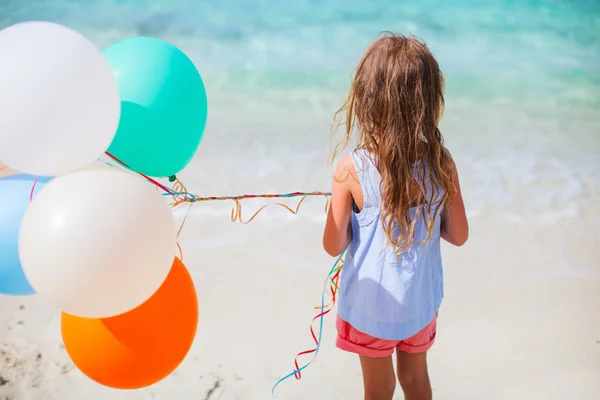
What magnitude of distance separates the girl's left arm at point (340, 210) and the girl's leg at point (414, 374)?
460 millimetres

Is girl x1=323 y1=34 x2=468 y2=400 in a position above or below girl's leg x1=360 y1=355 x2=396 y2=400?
above

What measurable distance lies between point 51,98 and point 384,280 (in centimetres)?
103

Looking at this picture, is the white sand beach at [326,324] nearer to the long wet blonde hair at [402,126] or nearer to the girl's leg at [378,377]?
the girl's leg at [378,377]

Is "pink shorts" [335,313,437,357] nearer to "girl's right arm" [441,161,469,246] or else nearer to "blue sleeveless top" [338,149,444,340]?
"blue sleeveless top" [338,149,444,340]

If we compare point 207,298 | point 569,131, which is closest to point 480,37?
point 569,131

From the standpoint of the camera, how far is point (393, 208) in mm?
1706

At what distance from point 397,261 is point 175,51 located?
915 millimetres

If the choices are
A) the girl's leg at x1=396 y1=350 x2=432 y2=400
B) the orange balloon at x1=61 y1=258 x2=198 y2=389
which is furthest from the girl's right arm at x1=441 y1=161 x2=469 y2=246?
the orange balloon at x1=61 y1=258 x2=198 y2=389

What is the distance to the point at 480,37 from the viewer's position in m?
6.46

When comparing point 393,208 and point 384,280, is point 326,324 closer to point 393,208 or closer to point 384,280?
point 384,280

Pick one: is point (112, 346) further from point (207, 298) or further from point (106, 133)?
point (207, 298)

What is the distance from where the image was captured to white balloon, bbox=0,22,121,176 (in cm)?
141

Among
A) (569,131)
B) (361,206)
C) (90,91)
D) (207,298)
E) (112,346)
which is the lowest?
(207,298)

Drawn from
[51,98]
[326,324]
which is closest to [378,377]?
[326,324]
